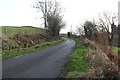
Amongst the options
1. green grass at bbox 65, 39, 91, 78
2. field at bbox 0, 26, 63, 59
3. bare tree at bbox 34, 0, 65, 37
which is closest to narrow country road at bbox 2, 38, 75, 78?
green grass at bbox 65, 39, 91, 78

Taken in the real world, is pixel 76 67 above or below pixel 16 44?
below

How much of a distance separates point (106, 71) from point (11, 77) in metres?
4.18

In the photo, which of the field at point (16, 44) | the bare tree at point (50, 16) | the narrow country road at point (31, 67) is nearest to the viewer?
the narrow country road at point (31, 67)

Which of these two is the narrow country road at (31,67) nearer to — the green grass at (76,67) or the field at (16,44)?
the green grass at (76,67)

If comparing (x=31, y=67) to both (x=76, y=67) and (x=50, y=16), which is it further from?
(x=50, y=16)

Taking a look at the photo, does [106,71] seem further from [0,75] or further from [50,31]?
[50,31]

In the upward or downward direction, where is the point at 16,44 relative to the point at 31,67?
upward

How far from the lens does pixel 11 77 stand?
461 cm

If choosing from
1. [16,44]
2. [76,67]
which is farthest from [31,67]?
[16,44]

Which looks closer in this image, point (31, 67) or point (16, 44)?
point (31, 67)

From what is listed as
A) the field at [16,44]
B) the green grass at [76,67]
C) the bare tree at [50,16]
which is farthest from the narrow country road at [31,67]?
the bare tree at [50,16]

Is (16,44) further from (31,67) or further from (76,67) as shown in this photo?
(76,67)

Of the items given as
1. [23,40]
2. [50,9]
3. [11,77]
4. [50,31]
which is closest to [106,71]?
[11,77]

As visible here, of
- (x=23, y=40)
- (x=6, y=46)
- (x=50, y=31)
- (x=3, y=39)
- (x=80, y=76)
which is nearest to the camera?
(x=80, y=76)
